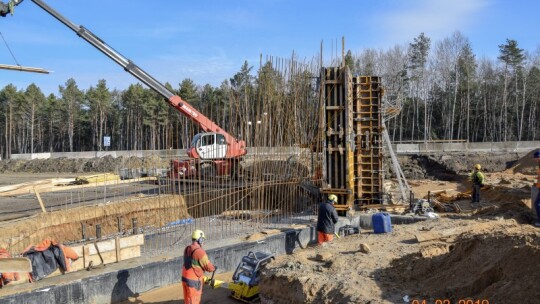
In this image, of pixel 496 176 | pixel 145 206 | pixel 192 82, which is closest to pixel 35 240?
pixel 145 206

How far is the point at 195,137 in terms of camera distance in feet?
58.4

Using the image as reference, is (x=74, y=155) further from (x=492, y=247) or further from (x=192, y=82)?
(x=492, y=247)

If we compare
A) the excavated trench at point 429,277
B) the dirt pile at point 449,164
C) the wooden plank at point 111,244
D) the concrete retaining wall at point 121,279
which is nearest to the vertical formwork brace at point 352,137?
the concrete retaining wall at point 121,279

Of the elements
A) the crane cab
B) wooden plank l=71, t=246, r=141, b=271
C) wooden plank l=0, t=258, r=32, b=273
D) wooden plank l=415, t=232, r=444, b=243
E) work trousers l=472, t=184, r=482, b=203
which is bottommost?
wooden plank l=71, t=246, r=141, b=271

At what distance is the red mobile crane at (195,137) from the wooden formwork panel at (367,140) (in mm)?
3461

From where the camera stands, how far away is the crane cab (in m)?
16.2

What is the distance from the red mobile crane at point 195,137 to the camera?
13711 millimetres

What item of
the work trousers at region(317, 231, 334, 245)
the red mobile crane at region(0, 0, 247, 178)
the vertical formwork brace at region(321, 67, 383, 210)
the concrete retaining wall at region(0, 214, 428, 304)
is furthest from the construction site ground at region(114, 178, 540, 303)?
the red mobile crane at region(0, 0, 247, 178)

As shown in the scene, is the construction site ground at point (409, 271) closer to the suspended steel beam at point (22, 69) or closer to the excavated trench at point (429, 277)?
the excavated trench at point (429, 277)

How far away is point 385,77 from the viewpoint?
161ft

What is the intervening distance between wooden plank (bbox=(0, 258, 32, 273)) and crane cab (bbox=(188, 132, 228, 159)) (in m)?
9.62

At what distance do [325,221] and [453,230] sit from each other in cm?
274

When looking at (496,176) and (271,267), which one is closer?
(271,267)

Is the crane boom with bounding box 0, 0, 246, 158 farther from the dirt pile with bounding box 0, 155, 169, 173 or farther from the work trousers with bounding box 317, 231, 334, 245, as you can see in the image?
the dirt pile with bounding box 0, 155, 169, 173
